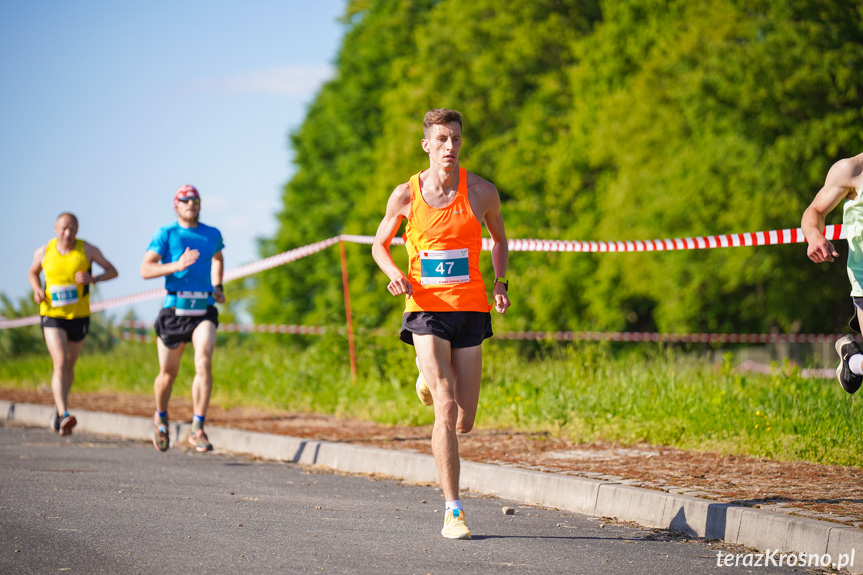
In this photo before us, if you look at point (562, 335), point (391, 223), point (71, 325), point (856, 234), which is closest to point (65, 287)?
point (71, 325)

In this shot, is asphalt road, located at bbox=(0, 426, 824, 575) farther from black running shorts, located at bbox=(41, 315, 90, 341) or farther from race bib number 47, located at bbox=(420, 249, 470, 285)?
black running shorts, located at bbox=(41, 315, 90, 341)

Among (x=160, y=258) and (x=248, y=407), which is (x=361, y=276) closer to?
(x=248, y=407)

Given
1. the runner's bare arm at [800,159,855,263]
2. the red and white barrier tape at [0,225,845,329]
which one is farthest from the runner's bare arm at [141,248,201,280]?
the runner's bare arm at [800,159,855,263]

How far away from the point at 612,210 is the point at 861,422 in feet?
70.8

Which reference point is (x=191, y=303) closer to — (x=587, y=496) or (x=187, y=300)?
(x=187, y=300)

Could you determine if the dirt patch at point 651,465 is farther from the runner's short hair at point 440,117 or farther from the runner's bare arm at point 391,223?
the runner's short hair at point 440,117

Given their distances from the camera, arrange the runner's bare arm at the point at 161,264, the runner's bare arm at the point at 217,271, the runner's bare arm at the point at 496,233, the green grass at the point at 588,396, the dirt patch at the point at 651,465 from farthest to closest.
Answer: the runner's bare arm at the point at 217,271
the runner's bare arm at the point at 161,264
the green grass at the point at 588,396
the dirt patch at the point at 651,465
the runner's bare arm at the point at 496,233

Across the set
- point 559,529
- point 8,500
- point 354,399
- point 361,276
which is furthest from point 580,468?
point 361,276

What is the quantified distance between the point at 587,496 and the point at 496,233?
6.04 feet

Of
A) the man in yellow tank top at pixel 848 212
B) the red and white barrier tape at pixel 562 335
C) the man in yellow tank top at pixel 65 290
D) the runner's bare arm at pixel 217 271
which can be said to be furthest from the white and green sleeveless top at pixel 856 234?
the red and white barrier tape at pixel 562 335

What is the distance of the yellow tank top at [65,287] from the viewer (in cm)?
1060

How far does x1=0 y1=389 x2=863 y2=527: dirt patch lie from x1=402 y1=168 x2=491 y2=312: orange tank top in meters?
1.90

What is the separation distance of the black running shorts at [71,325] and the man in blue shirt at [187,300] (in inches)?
66.1

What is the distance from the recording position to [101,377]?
1723 centimetres
